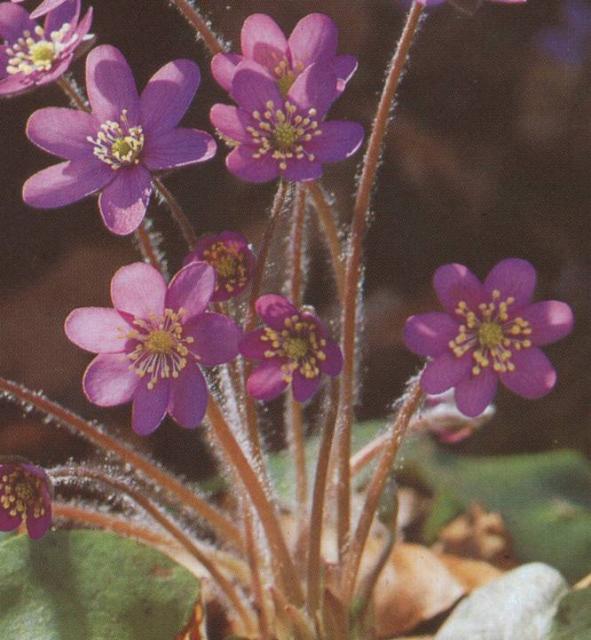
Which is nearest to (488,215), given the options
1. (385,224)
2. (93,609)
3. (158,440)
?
(385,224)

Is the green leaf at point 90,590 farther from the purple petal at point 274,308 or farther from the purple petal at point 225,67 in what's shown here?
the purple petal at point 225,67

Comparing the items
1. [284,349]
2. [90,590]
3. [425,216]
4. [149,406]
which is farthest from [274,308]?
[425,216]

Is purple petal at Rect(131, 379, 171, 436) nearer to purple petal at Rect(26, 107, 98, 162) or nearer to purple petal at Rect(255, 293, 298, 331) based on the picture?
purple petal at Rect(255, 293, 298, 331)

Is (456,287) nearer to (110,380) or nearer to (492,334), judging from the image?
(492,334)

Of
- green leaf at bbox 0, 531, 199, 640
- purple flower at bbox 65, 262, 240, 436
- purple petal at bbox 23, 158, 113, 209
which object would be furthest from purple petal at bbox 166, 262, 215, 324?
green leaf at bbox 0, 531, 199, 640

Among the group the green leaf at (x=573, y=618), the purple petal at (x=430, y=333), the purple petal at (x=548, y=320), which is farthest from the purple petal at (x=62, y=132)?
the green leaf at (x=573, y=618)
